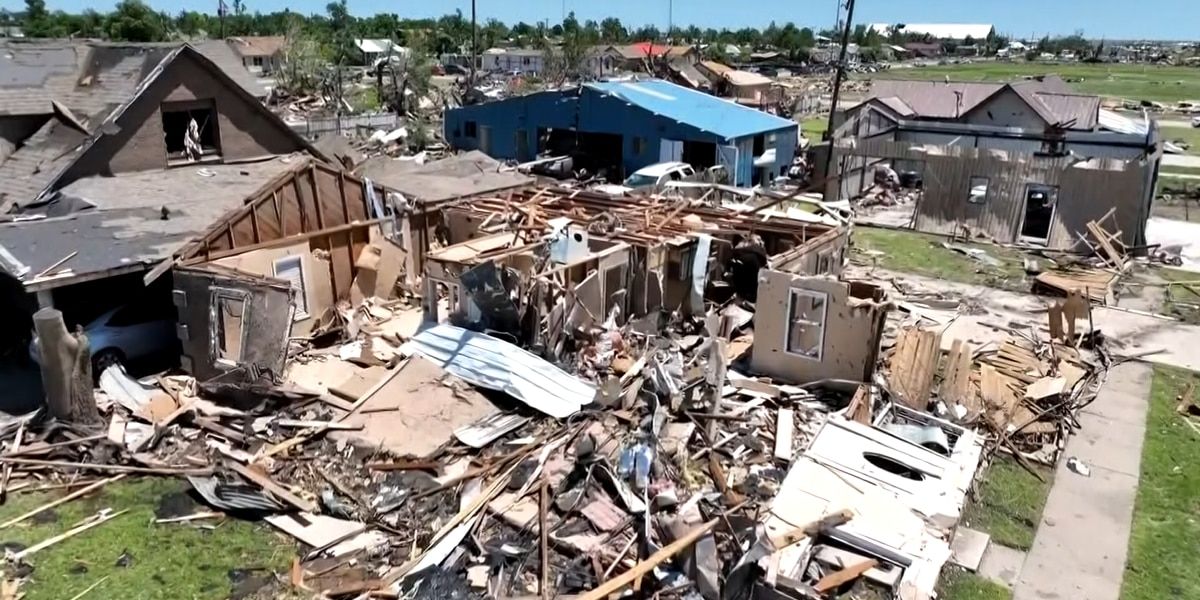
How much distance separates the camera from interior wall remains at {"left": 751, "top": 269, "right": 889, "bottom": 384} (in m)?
15.1

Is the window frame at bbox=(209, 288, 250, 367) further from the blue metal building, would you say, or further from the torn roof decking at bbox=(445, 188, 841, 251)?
the blue metal building

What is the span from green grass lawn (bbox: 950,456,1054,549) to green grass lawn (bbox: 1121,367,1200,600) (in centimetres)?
120

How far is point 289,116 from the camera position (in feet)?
167

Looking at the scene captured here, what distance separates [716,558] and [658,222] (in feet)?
38.3

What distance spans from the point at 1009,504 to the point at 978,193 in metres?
19.6

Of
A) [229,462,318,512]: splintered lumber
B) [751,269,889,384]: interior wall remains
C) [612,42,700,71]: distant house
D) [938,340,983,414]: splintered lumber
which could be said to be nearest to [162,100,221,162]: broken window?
[229,462,318,512]: splintered lumber

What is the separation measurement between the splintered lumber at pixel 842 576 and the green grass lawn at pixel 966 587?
0.87 metres

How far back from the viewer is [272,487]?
38.4 feet

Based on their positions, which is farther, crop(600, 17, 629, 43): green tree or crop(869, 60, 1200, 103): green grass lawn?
crop(600, 17, 629, 43): green tree

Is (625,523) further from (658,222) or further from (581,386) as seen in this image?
(658,222)

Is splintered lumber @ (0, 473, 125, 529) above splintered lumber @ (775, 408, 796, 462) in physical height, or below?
below

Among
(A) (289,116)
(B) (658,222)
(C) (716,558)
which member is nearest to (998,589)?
(C) (716,558)

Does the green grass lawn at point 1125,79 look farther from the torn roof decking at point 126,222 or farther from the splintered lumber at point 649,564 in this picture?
the splintered lumber at point 649,564

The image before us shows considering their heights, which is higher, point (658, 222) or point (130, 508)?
point (658, 222)
